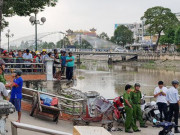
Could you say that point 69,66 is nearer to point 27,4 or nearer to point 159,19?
point 27,4

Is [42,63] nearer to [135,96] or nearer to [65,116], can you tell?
[65,116]

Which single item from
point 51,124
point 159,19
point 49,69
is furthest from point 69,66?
point 159,19

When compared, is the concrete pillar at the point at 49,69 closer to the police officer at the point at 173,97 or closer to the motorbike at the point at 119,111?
the motorbike at the point at 119,111

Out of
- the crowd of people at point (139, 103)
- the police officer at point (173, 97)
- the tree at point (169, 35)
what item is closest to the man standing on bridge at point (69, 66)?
the crowd of people at point (139, 103)

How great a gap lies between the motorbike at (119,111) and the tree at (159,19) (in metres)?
63.7

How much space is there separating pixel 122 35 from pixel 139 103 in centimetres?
10080

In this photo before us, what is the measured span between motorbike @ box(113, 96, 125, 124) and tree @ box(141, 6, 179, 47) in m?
63.7

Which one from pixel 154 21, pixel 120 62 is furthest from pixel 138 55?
pixel 154 21

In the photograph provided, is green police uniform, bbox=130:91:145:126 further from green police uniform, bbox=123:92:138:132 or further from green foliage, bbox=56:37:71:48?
green foliage, bbox=56:37:71:48

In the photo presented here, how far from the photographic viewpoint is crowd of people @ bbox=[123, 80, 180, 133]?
891cm

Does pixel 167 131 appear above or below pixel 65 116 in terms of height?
above

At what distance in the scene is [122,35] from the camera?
357 feet

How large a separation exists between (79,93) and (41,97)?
132 inches

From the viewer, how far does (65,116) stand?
10.6 metres
